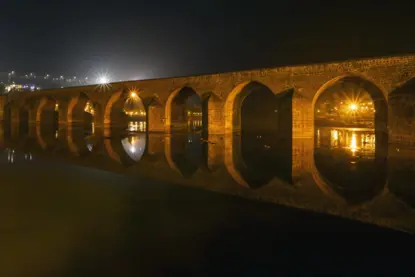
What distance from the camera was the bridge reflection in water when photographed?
262 inches

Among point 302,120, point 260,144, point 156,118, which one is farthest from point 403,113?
point 156,118

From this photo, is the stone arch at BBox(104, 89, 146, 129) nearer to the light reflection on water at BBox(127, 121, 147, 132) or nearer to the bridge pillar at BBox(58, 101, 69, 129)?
the light reflection on water at BBox(127, 121, 147, 132)

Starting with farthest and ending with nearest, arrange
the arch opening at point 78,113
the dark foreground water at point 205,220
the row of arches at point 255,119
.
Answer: the arch opening at point 78,113, the row of arches at point 255,119, the dark foreground water at point 205,220

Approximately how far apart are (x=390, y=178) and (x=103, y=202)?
733 cm

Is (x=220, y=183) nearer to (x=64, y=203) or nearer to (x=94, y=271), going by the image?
(x=64, y=203)

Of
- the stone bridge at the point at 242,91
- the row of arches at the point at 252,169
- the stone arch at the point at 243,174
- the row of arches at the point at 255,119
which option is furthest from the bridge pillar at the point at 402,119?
the stone arch at the point at 243,174

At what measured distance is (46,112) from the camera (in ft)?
139

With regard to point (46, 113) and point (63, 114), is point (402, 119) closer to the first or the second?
point (63, 114)

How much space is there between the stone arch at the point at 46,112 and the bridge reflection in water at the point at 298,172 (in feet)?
91.7

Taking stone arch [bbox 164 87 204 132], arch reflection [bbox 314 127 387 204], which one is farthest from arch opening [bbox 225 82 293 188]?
stone arch [bbox 164 87 204 132]

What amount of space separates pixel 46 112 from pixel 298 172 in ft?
131

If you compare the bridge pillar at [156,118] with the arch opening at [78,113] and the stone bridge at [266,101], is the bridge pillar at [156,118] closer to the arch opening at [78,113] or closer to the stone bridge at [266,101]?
the stone bridge at [266,101]

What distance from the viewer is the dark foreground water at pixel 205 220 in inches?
157

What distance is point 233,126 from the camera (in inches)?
968
